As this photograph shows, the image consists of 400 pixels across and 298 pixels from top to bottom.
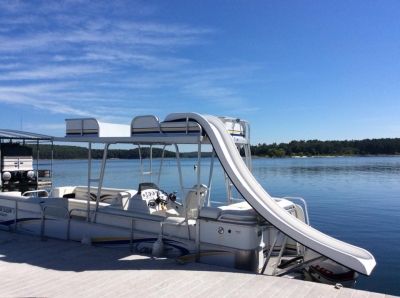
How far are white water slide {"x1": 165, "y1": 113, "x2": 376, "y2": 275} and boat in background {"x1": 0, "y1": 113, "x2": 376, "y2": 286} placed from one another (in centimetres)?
1

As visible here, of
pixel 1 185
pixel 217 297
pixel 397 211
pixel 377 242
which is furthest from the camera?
pixel 1 185

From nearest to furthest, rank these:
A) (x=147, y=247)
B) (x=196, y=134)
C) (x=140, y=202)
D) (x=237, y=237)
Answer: (x=237, y=237), (x=196, y=134), (x=147, y=247), (x=140, y=202)

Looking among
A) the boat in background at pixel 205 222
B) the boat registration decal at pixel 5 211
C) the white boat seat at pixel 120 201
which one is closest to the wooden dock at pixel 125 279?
the boat in background at pixel 205 222

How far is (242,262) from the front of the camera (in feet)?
18.0

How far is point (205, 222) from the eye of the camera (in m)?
5.80

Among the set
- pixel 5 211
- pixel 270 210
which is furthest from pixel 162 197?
pixel 5 211

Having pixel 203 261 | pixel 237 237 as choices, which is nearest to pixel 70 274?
pixel 203 261

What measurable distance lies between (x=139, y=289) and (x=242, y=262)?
1.63m

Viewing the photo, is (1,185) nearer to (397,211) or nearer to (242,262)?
(242,262)

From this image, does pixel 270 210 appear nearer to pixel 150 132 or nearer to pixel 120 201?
pixel 150 132

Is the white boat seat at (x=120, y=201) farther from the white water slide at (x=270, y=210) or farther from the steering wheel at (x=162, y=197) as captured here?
the white water slide at (x=270, y=210)

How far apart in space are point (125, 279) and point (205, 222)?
1483mm

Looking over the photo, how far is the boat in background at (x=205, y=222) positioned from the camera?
5.32m

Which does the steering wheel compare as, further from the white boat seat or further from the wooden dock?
the wooden dock
